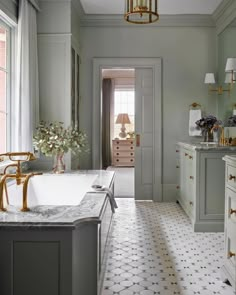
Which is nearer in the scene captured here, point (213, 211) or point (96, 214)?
point (96, 214)

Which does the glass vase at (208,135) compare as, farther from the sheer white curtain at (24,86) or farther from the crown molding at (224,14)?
the sheer white curtain at (24,86)

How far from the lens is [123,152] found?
418 inches

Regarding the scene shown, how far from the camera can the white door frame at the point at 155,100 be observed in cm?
566

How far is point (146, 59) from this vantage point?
18.6 ft

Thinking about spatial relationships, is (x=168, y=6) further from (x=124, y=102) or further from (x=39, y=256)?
(x=124, y=102)

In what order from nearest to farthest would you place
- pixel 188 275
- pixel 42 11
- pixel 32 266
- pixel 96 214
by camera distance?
pixel 32 266 → pixel 96 214 → pixel 188 275 → pixel 42 11

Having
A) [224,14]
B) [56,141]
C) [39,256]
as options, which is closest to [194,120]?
[224,14]

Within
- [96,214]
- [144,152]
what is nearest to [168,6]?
[144,152]

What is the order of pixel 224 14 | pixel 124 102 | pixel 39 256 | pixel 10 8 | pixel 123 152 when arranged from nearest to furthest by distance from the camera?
pixel 39 256
pixel 10 8
pixel 224 14
pixel 123 152
pixel 124 102

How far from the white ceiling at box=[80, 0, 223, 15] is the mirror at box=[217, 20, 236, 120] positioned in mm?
429

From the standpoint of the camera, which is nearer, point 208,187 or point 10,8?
point 10,8

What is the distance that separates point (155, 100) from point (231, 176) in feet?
10.9

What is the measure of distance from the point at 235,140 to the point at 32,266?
9.88ft

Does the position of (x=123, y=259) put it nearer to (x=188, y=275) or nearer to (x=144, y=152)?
(x=188, y=275)
